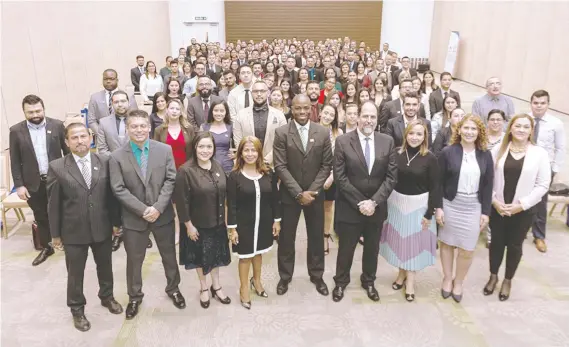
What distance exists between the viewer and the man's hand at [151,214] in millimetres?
3229

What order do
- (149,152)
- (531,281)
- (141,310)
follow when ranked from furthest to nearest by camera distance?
(531,281) < (141,310) < (149,152)

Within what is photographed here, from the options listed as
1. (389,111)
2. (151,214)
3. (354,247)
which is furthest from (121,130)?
(389,111)

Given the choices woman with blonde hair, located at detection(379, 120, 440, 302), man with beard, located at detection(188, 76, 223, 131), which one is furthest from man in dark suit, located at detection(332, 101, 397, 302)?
man with beard, located at detection(188, 76, 223, 131)

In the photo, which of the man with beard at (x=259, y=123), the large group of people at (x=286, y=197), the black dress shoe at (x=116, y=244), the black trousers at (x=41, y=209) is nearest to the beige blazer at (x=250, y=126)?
the man with beard at (x=259, y=123)

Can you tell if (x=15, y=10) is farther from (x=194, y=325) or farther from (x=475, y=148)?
(x=475, y=148)

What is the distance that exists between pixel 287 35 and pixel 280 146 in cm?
1709

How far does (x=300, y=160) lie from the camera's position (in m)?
3.60

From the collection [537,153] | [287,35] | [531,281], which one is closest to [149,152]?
[537,153]

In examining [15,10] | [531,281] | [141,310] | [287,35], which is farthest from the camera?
[287,35]

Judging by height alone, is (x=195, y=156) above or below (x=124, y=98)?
below

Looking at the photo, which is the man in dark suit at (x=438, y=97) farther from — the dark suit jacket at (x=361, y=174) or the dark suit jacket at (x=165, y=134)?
the dark suit jacket at (x=165, y=134)

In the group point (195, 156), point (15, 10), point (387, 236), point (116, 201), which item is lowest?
point (387, 236)

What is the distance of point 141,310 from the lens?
358 cm

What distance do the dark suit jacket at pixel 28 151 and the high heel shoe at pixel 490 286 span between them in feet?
13.7
